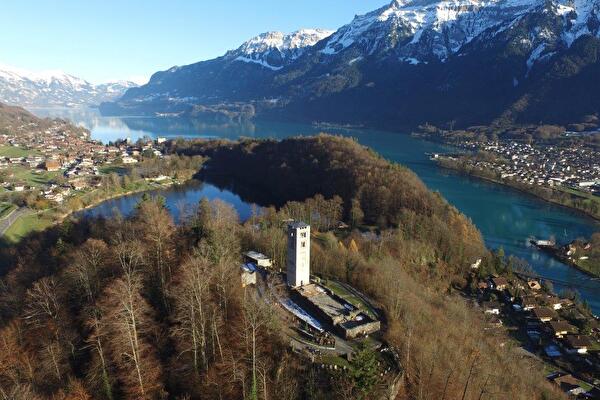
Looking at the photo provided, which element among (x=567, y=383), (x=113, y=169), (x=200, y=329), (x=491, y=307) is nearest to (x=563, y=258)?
(x=491, y=307)

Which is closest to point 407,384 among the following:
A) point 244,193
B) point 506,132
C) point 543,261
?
point 543,261

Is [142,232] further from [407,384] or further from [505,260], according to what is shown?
[505,260]

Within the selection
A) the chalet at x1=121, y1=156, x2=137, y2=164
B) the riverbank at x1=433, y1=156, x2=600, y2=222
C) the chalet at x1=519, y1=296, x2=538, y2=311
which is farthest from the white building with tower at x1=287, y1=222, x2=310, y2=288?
the chalet at x1=121, y1=156, x2=137, y2=164

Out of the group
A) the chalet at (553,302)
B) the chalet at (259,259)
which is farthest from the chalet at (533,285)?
the chalet at (259,259)

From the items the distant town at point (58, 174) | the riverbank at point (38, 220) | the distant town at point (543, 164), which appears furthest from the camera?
the distant town at point (543, 164)

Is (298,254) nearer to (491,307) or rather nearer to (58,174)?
(491,307)

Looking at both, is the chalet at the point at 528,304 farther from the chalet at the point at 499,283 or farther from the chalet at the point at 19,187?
the chalet at the point at 19,187
